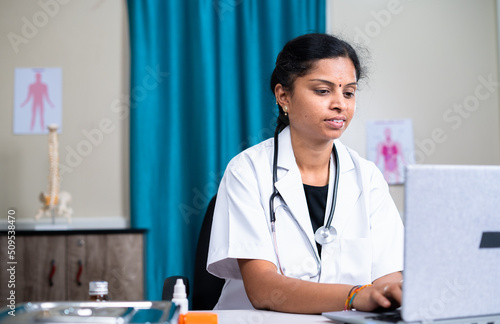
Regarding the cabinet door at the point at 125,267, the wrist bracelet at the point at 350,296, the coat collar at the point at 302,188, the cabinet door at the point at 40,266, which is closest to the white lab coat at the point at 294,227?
the coat collar at the point at 302,188

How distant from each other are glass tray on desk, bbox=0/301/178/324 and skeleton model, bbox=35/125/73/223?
2.02m

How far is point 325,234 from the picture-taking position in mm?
1393

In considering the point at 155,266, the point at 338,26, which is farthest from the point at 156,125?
the point at 338,26

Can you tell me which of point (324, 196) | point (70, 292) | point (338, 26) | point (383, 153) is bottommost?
point (70, 292)

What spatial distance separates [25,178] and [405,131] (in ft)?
7.35

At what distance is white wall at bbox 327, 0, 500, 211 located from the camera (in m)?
3.13

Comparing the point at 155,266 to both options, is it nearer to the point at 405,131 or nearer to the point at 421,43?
the point at 405,131

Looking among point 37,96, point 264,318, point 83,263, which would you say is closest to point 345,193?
point 264,318

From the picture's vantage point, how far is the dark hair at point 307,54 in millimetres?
1521

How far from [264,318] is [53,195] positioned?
6.30ft

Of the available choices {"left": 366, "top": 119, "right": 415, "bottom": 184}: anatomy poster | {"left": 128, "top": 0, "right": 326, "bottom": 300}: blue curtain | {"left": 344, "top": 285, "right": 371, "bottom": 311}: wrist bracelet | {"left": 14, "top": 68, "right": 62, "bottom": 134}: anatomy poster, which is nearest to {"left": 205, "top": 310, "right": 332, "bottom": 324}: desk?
{"left": 344, "top": 285, "right": 371, "bottom": 311}: wrist bracelet

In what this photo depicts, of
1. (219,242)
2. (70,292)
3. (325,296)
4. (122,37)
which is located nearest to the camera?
(325,296)

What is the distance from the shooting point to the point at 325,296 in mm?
1093

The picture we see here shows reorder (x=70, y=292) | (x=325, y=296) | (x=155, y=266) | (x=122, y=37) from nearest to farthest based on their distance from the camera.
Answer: (x=325, y=296)
(x=70, y=292)
(x=155, y=266)
(x=122, y=37)
